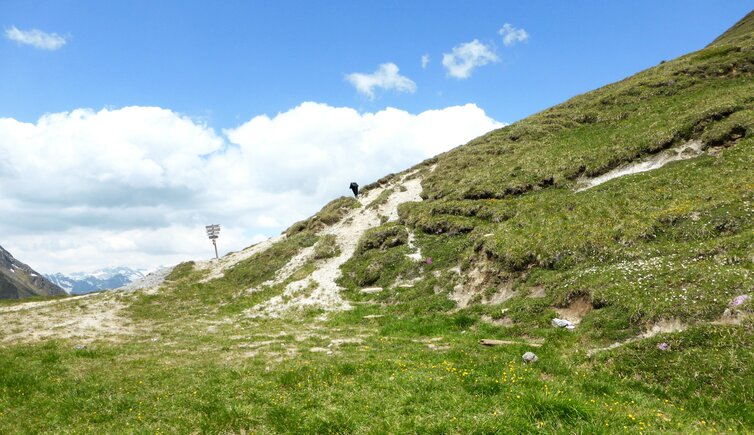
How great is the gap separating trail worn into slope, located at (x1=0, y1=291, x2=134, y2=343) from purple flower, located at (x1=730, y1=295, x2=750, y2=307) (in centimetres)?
3261

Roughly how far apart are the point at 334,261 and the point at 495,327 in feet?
87.7

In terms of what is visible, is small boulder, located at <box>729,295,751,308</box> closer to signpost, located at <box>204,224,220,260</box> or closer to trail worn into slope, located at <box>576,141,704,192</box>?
trail worn into slope, located at <box>576,141,704,192</box>

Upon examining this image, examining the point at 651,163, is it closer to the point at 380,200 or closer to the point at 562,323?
the point at 562,323

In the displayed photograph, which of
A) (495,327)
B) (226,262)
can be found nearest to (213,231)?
(226,262)

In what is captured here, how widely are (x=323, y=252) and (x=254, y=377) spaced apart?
32499 mm

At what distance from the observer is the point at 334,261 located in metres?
45.4

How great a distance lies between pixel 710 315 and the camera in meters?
14.5

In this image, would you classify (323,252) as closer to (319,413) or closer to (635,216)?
(635,216)

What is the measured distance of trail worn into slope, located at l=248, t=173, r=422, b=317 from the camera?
36.2 meters

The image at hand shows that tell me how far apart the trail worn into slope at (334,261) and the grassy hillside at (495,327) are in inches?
40.4

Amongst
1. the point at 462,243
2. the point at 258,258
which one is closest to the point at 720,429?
the point at 462,243

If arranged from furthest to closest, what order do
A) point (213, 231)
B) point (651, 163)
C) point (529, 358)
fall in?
point (213, 231) < point (651, 163) < point (529, 358)

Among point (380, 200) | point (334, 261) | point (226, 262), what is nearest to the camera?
point (334, 261)

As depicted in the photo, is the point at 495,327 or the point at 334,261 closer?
the point at 495,327
